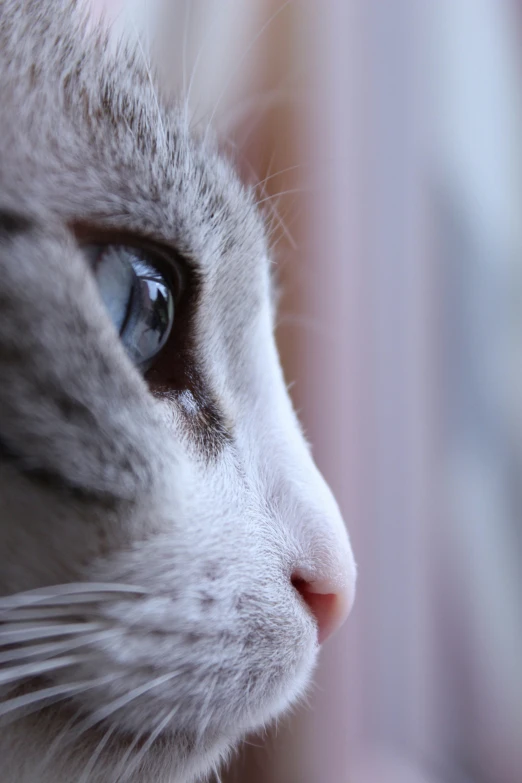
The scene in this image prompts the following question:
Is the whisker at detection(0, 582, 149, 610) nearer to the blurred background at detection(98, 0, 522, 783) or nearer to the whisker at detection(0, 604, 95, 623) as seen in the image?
the whisker at detection(0, 604, 95, 623)

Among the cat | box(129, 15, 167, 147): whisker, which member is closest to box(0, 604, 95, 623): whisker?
the cat

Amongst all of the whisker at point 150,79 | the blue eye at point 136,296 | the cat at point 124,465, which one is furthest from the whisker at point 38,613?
the whisker at point 150,79

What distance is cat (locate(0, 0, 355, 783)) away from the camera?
0.28 metres

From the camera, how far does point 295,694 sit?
381 millimetres

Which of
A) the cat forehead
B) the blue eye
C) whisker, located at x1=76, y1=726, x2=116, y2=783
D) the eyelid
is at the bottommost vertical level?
whisker, located at x1=76, y1=726, x2=116, y2=783

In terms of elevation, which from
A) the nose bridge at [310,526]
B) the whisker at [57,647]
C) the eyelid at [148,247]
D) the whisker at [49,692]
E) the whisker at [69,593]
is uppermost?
the eyelid at [148,247]

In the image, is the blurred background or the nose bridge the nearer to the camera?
the nose bridge

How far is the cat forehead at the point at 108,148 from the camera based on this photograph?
0.98 feet

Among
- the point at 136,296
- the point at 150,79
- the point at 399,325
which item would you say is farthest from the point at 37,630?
the point at 399,325

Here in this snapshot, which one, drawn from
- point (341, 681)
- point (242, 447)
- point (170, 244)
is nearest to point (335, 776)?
point (341, 681)

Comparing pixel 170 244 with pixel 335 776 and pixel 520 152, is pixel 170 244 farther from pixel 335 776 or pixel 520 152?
pixel 335 776

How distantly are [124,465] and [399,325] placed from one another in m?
0.37

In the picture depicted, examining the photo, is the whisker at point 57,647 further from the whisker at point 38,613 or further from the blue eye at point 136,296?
the blue eye at point 136,296

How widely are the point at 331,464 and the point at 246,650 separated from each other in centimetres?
33
